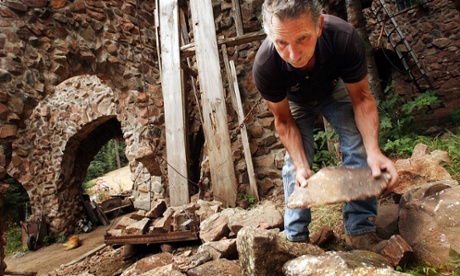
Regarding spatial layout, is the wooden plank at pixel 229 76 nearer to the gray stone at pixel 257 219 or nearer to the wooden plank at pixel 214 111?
the wooden plank at pixel 214 111

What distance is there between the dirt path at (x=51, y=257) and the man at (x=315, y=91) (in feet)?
15.0

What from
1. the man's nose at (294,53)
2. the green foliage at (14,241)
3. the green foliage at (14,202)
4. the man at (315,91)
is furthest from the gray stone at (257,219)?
the green foliage at (14,202)

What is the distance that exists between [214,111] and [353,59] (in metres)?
1.90

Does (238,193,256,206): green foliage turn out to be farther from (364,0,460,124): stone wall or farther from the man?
(364,0,460,124): stone wall

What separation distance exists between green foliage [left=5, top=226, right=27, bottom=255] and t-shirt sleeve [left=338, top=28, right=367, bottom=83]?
8319 mm

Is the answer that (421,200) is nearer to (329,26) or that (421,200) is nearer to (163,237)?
(329,26)

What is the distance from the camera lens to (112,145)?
62.8ft

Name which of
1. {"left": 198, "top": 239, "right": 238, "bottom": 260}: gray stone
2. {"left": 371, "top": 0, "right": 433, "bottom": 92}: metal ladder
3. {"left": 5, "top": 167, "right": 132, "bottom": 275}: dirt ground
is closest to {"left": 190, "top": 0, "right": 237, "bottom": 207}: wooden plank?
{"left": 198, "top": 239, "right": 238, "bottom": 260}: gray stone

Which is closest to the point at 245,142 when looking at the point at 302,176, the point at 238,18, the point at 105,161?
the point at 238,18

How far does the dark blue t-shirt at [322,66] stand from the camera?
1383mm

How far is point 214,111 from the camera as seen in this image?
312cm

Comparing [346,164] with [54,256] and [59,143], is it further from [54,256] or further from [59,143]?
[59,143]

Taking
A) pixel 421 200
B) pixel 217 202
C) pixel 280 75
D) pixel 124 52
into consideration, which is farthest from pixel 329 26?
pixel 124 52

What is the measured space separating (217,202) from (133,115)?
283cm
